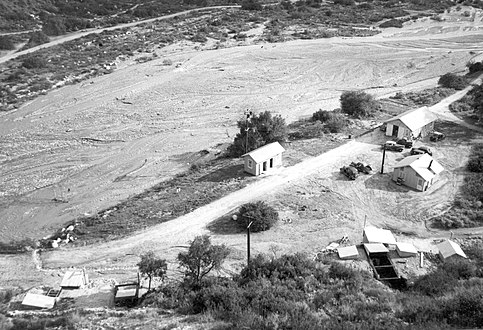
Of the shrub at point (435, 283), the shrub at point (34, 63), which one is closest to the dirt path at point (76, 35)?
the shrub at point (34, 63)

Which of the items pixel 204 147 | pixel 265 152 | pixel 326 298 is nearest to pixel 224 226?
pixel 265 152

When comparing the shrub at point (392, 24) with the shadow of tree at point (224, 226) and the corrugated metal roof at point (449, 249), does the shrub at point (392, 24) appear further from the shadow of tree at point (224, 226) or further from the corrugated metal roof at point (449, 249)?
the corrugated metal roof at point (449, 249)

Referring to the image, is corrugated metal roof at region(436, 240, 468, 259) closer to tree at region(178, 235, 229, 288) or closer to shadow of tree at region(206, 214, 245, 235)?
shadow of tree at region(206, 214, 245, 235)

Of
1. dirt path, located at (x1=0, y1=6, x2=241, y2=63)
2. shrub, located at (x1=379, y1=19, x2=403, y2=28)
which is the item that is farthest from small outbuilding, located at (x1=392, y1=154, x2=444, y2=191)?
shrub, located at (x1=379, y1=19, x2=403, y2=28)

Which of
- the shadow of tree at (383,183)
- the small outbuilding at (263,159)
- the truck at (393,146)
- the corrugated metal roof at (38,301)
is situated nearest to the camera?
the corrugated metal roof at (38,301)

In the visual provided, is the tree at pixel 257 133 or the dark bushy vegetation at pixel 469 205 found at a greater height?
the tree at pixel 257 133

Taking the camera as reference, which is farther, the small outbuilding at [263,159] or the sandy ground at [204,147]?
the small outbuilding at [263,159]
